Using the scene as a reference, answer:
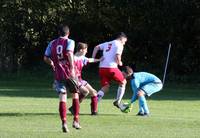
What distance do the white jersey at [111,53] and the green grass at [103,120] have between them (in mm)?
1249

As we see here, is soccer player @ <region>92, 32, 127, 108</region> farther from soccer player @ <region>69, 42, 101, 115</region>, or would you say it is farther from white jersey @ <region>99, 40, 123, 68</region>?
soccer player @ <region>69, 42, 101, 115</region>

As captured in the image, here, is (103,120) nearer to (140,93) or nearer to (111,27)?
(140,93)

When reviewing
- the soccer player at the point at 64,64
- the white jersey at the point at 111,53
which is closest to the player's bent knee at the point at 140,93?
the white jersey at the point at 111,53

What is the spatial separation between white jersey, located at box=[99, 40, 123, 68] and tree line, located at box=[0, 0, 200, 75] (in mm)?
17895

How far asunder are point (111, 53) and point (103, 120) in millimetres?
3201

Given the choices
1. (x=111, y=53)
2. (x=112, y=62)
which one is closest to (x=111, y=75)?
(x=112, y=62)

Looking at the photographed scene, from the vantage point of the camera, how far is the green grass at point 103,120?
13523 mm

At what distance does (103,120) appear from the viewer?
1617 centimetres

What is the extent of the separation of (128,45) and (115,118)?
22043 mm

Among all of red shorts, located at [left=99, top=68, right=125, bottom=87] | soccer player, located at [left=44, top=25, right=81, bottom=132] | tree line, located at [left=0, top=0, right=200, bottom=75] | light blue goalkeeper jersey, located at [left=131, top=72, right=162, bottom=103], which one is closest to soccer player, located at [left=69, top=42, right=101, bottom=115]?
light blue goalkeeper jersey, located at [left=131, top=72, right=162, bottom=103]

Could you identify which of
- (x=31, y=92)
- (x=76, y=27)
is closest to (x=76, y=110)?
(x=31, y=92)

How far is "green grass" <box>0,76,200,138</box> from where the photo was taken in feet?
44.4

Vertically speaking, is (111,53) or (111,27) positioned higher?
(111,53)

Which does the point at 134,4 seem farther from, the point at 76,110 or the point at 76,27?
the point at 76,110
